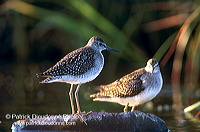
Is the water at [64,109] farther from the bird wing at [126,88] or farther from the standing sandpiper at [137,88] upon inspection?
the bird wing at [126,88]

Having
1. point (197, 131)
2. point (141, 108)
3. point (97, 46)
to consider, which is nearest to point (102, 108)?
point (141, 108)

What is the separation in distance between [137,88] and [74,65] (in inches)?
51.5

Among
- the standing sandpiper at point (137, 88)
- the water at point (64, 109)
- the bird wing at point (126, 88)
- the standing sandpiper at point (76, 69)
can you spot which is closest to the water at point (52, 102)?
the water at point (64, 109)

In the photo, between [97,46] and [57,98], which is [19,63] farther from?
[97,46]

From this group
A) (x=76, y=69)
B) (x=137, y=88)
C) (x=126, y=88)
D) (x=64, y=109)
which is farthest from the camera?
(x=64, y=109)

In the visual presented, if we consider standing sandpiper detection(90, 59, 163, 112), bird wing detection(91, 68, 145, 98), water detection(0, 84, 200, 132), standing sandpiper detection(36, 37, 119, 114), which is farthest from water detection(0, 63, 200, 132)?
standing sandpiper detection(36, 37, 119, 114)

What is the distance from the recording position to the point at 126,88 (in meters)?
10.2

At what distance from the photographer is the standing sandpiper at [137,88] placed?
32.8ft

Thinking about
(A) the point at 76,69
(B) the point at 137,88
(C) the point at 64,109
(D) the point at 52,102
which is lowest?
(B) the point at 137,88

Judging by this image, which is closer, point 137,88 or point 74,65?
point 74,65

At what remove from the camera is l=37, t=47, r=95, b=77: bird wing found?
9.38 metres

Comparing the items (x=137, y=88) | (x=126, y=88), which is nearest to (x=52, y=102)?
(x=126, y=88)

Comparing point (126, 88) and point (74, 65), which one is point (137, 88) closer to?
point (126, 88)

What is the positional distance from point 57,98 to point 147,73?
12.0ft
